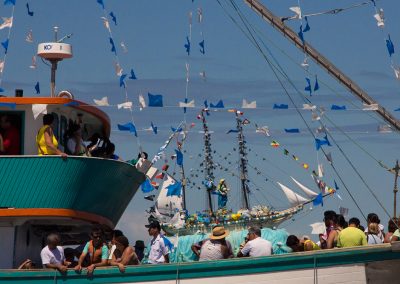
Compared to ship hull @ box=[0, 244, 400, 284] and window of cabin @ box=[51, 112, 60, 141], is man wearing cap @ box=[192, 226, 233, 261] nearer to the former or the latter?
ship hull @ box=[0, 244, 400, 284]

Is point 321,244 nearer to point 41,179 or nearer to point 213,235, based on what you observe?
point 213,235

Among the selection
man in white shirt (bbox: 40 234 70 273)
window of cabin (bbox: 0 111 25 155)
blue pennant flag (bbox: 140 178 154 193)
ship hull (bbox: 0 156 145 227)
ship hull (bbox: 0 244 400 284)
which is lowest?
ship hull (bbox: 0 244 400 284)

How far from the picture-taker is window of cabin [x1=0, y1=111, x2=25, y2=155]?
28.2 meters

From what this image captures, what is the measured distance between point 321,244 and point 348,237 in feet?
6.31

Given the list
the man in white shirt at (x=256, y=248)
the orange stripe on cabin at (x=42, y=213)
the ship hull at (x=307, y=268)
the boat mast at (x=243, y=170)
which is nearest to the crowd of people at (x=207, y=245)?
the man in white shirt at (x=256, y=248)

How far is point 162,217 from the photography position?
4382 inches

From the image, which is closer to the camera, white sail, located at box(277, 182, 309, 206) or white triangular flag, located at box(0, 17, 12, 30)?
white triangular flag, located at box(0, 17, 12, 30)

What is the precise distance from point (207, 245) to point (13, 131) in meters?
5.03

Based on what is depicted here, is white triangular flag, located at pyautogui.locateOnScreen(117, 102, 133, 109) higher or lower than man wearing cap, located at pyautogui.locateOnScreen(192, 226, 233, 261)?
higher

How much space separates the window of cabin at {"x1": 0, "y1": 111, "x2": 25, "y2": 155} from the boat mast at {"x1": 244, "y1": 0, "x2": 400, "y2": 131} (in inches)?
398

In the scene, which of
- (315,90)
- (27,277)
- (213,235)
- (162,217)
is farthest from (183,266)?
(162,217)

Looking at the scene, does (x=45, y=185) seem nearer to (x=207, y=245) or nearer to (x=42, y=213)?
(x=42, y=213)

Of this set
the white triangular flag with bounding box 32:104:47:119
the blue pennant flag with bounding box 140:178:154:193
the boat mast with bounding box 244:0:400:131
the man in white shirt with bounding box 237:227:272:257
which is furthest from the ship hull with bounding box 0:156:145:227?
the boat mast with bounding box 244:0:400:131

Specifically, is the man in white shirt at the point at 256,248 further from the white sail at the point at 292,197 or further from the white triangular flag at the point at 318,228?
the white sail at the point at 292,197
